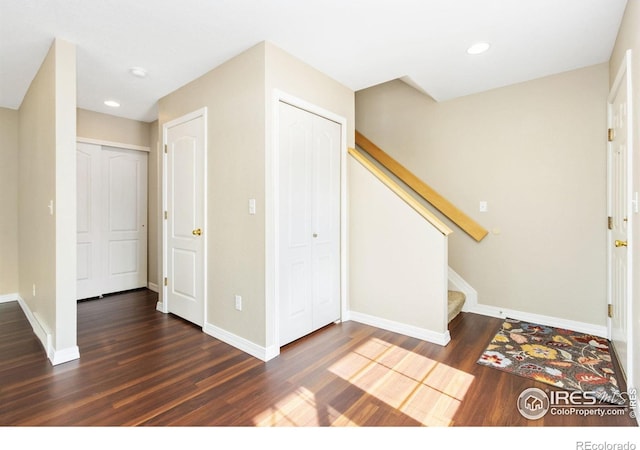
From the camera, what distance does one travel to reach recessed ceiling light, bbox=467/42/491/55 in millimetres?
2562

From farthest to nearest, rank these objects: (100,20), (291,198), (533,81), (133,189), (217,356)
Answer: (133,189)
(533,81)
(291,198)
(217,356)
(100,20)

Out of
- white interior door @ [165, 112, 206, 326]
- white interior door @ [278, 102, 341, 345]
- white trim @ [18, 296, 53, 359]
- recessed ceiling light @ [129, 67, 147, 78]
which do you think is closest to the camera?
white trim @ [18, 296, 53, 359]

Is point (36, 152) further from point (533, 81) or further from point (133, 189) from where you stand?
point (533, 81)

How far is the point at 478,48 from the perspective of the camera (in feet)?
8.61

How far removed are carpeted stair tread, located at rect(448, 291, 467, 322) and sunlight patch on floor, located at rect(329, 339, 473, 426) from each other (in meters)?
0.88

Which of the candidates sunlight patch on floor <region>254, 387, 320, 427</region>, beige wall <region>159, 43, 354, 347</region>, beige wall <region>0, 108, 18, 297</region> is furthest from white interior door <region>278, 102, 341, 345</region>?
beige wall <region>0, 108, 18, 297</region>

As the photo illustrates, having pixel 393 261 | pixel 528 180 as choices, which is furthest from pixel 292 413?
pixel 528 180

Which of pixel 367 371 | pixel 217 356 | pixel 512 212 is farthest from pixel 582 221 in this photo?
pixel 217 356

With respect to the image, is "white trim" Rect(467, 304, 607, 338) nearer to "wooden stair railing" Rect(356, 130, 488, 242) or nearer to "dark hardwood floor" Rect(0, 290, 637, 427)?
"dark hardwood floor" Rect(0, 290, 637, 427)

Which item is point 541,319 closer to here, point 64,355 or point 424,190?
point 424,190

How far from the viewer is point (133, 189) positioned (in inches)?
182

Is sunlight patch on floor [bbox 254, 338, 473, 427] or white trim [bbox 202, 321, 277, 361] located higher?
white trim [bbox 202, 321, 277, 361]

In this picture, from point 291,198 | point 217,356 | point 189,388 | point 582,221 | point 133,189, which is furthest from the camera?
point 133,189

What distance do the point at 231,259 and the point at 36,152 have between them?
7.18 ft
